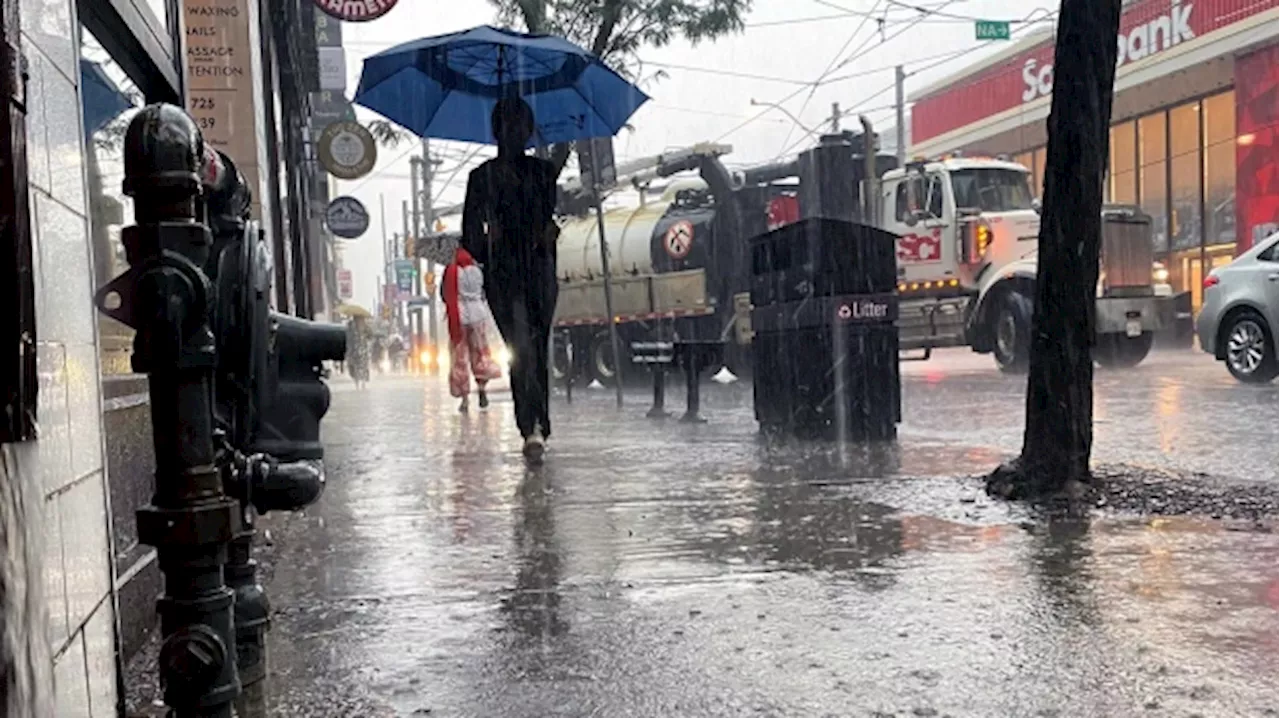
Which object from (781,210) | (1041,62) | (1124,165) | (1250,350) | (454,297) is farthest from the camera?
(1124,165)

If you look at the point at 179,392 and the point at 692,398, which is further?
the point at 692,398

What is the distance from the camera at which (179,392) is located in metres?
1.98

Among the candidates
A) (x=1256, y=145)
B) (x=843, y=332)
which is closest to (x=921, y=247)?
(x=1256, y=145)

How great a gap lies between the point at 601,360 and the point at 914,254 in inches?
217

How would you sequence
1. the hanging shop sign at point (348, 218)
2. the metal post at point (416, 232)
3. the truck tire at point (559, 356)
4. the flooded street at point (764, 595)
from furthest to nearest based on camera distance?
the metal post at point (416, 232) < the hanging shop sign at point (348, 218) < the truck tire at point (559, 356) < the flooded street at point (764, 595)

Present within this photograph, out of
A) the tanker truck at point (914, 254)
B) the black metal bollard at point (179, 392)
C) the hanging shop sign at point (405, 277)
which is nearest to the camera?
the black metal bollard at point (179, 392)

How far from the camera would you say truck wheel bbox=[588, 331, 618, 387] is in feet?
63.0

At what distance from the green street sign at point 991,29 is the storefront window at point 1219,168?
4.57 m

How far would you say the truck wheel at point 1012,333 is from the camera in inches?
592

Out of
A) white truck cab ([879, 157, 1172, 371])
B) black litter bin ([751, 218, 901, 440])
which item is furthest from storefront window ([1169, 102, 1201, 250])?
black litter bin ([751, 218, 901, 440])

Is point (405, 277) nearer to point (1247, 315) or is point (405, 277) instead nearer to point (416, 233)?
point (416, 233)

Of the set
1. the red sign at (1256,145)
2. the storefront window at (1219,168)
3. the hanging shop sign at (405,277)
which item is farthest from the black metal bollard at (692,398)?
the hanging shop sign at (405,277)

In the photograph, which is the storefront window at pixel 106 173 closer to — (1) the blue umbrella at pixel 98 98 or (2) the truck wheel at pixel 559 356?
(1) the blue umbrella at pixel 98 98

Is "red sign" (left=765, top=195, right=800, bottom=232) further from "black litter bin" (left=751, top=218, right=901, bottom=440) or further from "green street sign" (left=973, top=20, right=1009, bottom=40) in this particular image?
"green street sign" (left=973, top=20, right=1009, bottom=40)
